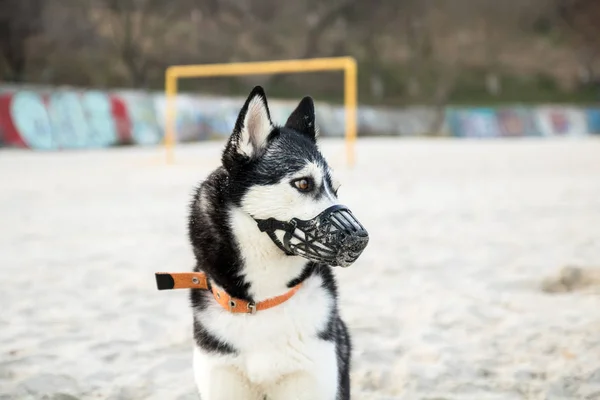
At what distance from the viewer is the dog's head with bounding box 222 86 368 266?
211 centimetres

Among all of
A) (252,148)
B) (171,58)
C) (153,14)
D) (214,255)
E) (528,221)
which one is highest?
(153,14)

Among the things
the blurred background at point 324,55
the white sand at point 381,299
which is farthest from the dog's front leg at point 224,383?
the blurred background at point 324,55

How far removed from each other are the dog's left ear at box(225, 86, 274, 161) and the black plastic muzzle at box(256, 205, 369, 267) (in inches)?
10.4

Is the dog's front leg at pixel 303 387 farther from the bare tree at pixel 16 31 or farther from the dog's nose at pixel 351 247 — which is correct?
the bare tree at pixel 16 31

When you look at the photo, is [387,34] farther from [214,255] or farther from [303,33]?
[214,255]

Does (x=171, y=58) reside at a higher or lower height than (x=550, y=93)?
higher

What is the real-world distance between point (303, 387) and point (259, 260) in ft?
1.38

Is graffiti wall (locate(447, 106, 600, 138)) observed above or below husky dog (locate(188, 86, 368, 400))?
below

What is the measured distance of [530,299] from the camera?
4.52 meters

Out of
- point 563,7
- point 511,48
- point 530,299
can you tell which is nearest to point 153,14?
point 511,48

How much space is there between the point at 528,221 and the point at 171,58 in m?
37.2

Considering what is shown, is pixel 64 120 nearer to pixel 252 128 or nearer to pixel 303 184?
A: pixel 252 128

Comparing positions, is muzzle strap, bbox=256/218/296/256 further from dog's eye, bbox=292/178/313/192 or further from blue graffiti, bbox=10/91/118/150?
blue graffiti, bbox=10/91/118/150

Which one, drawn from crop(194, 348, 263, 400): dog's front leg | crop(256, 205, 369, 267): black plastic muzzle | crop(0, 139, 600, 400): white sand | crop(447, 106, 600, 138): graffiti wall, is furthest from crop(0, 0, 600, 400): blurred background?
crop(447, 106, 600, 138): graffiti wall
